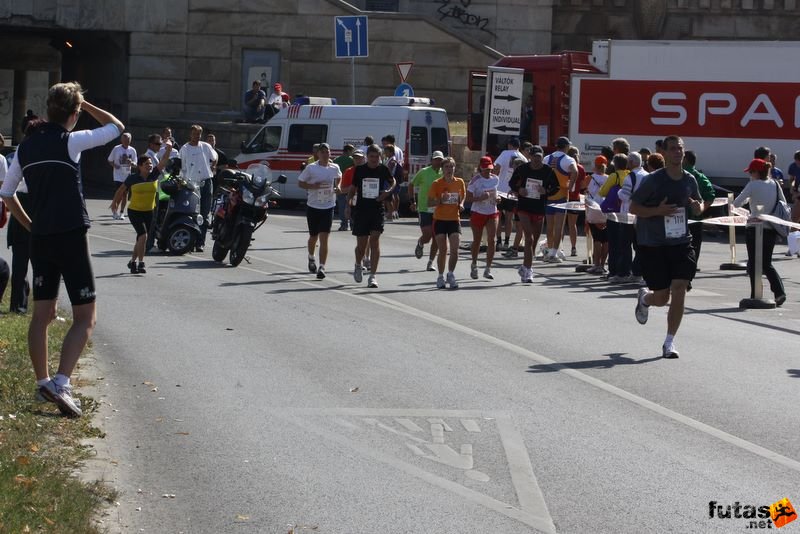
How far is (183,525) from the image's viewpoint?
648cm

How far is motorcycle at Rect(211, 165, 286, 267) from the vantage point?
64.0 ft

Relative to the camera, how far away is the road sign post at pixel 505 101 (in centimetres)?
2777

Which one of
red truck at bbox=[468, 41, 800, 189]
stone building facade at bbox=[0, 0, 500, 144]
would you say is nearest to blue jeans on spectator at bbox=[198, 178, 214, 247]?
red truck at bbox=[468, 41, 800, 189]

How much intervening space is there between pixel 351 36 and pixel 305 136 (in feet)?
10.9

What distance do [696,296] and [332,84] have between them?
23.7 metres

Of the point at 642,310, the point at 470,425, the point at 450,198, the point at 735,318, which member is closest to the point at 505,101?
the point at 450,198

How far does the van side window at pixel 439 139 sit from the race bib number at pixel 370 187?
14.1 m

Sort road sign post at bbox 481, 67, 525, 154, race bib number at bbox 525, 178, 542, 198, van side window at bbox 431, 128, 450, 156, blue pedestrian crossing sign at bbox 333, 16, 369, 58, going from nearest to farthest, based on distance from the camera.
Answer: race bib number at bbox 525, 178, 542, 198
road sign post at bbox 481, 67, 525, 154
van side window at bbox 431, 128, 450, 156
blue pedestrian crossing sign at bbox 333, 16, 369, 58

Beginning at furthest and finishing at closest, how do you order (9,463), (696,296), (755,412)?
1. (696,296)
2. (755,412)
3. (9,463)

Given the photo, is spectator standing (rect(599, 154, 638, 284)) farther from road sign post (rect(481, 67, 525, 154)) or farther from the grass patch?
the grass patch

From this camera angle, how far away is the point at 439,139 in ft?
103

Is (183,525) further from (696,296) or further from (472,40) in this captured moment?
(472,40)

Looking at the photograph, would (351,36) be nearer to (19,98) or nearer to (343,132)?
(343,132)

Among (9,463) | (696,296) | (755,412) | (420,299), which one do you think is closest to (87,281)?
(9,463)
